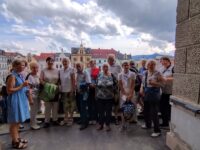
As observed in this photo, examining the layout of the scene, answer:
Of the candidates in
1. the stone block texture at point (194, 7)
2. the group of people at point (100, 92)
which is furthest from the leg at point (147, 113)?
the stone block texture at point (194, 7)

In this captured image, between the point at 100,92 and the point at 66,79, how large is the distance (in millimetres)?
943

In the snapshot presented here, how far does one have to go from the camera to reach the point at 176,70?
4148 millimetres

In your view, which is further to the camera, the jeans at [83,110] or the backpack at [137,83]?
the backpack at [137,83]

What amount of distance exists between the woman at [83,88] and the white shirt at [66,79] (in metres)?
0.18

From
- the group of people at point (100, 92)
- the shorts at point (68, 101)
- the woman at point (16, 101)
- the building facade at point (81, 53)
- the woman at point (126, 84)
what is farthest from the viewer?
the building facade at point (81, 53)

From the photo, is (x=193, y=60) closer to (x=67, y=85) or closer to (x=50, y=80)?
(x=67, y=85)

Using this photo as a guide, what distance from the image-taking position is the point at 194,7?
11.4 ft

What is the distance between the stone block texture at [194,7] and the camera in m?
3.35

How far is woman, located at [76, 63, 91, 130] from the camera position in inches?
226

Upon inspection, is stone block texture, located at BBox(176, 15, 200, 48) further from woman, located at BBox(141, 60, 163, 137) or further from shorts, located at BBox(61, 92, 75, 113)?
shorts, located at BBox(61, 92, 75, 113)

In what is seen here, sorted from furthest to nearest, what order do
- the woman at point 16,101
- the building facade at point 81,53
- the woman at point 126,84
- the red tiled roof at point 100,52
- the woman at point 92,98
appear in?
1. the building facade at point 81,53
2. the red tiled roof at point 100,52
3. the woman at point 92,98
4. the woman at point 126,84
5. the woman at point 16,101

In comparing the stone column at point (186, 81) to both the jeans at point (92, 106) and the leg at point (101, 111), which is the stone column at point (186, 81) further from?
the jeans at point (92, 106)

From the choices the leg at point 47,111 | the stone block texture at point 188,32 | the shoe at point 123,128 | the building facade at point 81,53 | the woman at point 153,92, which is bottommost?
the shoe at point 123,128

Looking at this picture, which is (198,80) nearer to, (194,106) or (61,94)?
(194,106)
